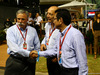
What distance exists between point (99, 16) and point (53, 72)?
471 cm

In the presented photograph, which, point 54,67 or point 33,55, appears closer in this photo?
point 33,55

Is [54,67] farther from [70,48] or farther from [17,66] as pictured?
[70,48]

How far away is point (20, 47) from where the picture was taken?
11.3 ft

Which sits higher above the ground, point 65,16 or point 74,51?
point 65,16

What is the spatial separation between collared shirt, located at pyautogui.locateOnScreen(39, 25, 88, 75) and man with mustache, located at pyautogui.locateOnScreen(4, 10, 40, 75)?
0.87 m

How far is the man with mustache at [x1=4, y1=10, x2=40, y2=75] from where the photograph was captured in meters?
3.39

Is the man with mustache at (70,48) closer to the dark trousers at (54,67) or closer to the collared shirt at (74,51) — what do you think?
the collared shirt at (74,51)

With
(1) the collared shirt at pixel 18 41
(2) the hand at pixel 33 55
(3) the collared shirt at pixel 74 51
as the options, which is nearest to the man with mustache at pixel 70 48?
(3) the collared shirt at pixel 74 51

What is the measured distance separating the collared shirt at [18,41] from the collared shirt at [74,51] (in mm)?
878

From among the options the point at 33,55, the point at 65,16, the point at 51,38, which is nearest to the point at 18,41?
the point at 33,55

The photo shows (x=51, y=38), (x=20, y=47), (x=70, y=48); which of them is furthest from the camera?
(x=51, y=38)

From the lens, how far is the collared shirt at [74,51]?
8.53ft

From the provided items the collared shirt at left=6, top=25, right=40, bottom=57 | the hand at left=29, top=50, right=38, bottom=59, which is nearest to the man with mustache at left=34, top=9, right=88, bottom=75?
the hand at left=29, top=50, right=38, bottom=59

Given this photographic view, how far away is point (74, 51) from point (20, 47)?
3.83 feet
